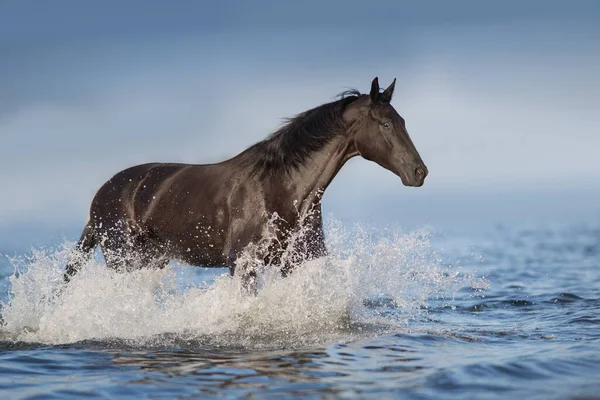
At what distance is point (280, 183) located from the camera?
8062 mm

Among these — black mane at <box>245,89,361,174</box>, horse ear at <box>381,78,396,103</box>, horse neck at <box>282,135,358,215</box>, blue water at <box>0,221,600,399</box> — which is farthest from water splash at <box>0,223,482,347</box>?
horse ear at <box>381,78,396,103</box>

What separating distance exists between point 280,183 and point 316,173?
344mm

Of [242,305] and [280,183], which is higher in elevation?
[280,183]

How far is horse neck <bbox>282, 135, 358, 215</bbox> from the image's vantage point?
8047mm

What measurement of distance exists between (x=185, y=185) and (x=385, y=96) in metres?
2.12

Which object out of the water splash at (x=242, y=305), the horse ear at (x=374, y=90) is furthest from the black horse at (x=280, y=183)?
the water splash at (x=242, y=305)

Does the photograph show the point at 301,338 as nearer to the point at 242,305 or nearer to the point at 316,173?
the point at 242,305

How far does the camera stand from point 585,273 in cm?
1583

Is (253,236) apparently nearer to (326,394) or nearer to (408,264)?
(408,264)

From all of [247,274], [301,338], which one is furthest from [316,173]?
[301,338]

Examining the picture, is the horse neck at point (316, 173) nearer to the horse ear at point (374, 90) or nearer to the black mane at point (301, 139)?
the black mane at point (301, 139)

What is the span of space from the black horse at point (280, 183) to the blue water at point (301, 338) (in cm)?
34

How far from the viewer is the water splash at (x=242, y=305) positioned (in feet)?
25.8

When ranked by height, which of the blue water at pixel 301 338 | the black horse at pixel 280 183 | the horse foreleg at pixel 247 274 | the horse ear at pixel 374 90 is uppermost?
the horse ear at pixel 374 90
